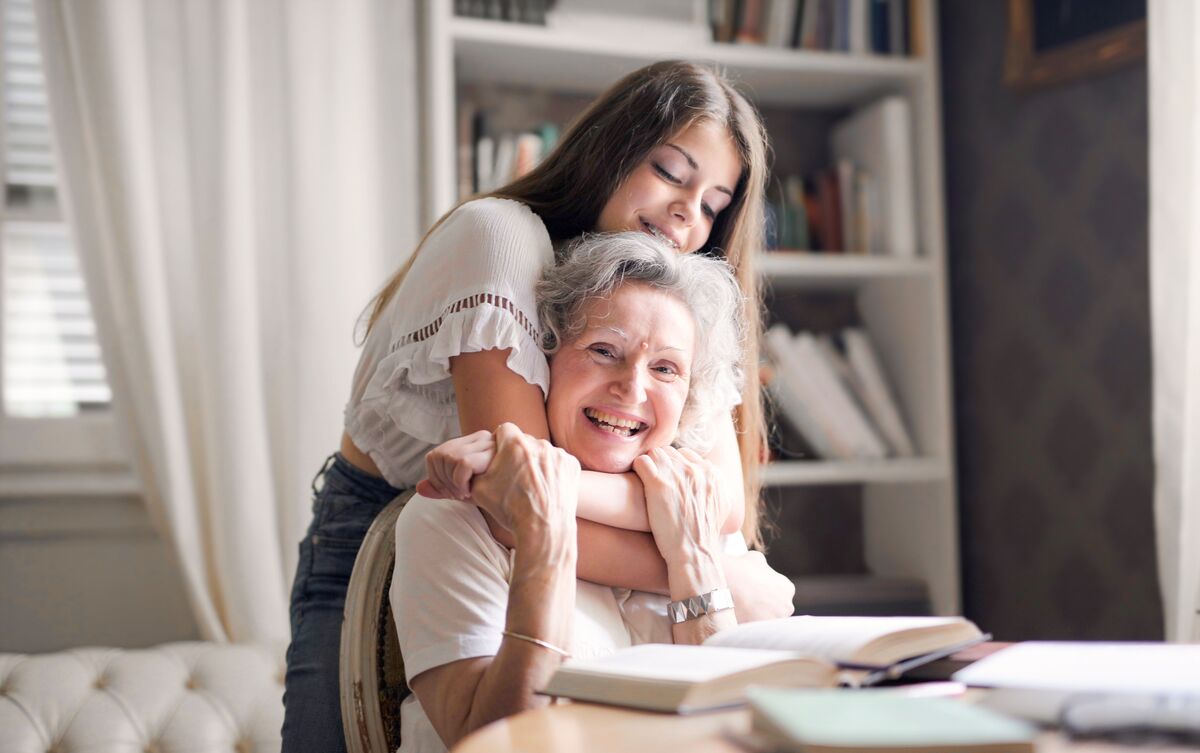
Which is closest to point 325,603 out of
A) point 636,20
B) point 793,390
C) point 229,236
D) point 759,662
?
point 759,662

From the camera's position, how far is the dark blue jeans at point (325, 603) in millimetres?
1479

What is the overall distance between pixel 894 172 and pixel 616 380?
1.63 m

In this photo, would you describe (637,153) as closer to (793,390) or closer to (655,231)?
(655,231)

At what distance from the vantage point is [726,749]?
723mm

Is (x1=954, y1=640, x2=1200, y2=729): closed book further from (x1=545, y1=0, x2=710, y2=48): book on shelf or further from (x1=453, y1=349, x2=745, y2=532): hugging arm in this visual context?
(x1=545, y1=0, x2=710, y2=48): book on shelf

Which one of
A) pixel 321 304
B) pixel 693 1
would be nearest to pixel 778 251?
pixel 693 1

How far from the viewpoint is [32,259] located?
7.67ft

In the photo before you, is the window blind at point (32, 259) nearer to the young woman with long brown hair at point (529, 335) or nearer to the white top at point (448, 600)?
the young woman with long brown hair at point (529, 335)

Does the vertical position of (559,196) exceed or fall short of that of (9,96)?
it falls short

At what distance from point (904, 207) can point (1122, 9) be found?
2.04 ft

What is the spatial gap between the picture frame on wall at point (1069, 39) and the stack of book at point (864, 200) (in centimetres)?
29

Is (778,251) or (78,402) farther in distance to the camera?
(778,251)

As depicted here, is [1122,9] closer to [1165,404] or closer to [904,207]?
[904,207]

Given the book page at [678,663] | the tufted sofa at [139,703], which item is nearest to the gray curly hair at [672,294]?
the book page at [678,663]
